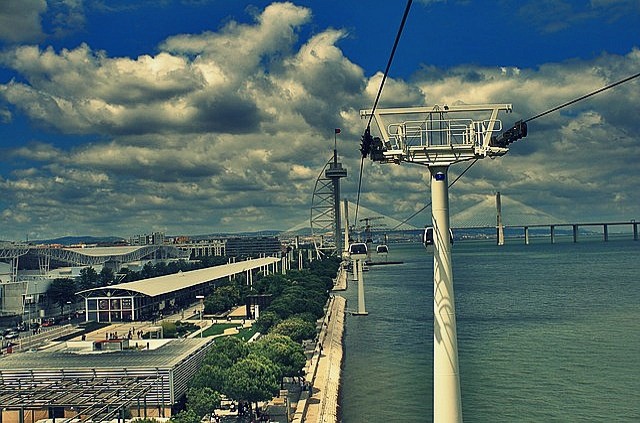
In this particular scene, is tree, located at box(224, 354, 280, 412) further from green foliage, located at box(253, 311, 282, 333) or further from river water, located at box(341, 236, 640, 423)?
green foliage, located at box(253, 311, 282, 333)

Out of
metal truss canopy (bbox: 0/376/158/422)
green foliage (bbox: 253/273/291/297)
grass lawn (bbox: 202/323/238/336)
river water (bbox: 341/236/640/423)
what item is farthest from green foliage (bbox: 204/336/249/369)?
green foliage (bbox: 253/273/291/297)

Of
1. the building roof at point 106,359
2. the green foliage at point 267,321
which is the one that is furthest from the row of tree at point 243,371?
the green foliage at point 267,321

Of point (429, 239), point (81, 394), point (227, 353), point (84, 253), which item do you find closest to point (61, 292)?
point (227, 353)

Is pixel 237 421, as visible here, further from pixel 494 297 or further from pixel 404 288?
pixel 404 288

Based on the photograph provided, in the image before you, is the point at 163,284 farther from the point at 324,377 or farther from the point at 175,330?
the point at 324,377

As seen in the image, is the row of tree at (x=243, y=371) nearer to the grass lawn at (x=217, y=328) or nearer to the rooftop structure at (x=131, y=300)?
the grass lawn at (x=217, y=328)

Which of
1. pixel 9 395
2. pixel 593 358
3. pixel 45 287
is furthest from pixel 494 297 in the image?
pixel 9 395
